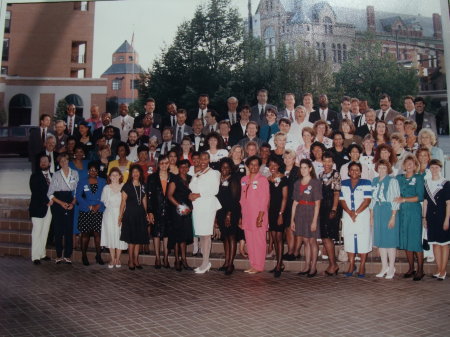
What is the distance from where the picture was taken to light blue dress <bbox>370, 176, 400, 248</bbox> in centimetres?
607

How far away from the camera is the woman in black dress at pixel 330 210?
20.1ft

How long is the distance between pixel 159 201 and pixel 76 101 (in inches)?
165

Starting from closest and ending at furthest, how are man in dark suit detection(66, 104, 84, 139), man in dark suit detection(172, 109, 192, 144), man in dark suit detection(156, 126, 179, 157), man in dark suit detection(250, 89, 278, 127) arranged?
1. man in dark suit detection(156, 126, 179, 157)
2. man in dark suit detection(172, 109, 192, 144)
3. man in dark suit detection(250, 89, 278, 127)
4. man in dark suit detection(66, 104, 84, 139)

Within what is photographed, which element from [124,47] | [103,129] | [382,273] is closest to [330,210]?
[382,273]

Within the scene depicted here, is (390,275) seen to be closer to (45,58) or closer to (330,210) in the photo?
(330,210)

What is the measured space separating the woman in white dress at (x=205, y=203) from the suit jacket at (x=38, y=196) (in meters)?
2.33

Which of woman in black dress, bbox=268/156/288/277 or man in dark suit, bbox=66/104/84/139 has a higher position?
man in dark suit, bbox=66/104/84/139

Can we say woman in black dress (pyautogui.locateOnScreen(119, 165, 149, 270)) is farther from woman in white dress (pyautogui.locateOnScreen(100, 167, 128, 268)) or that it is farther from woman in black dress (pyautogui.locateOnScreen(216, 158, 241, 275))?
woman in black dress (pyautogui.locateOnScreen(216, 158, 241, 275))

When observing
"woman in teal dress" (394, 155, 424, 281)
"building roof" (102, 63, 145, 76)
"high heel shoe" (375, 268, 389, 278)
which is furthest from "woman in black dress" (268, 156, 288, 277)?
"building roof" (102, 63, 145, 76)

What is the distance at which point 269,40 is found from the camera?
935 cm

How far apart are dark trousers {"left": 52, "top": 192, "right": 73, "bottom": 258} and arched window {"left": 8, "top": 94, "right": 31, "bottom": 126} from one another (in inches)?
114

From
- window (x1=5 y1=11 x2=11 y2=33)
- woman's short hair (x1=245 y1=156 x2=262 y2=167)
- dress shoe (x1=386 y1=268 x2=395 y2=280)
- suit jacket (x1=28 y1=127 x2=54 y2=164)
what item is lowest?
dress shoe (x1=386 y1=268 x2=395 y2=280)

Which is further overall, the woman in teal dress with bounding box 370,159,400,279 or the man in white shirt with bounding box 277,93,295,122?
the man in white shirt with bounding box 277,93,295,122

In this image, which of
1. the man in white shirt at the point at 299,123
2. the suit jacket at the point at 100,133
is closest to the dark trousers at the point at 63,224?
the suit jacket at the point at 100,133
